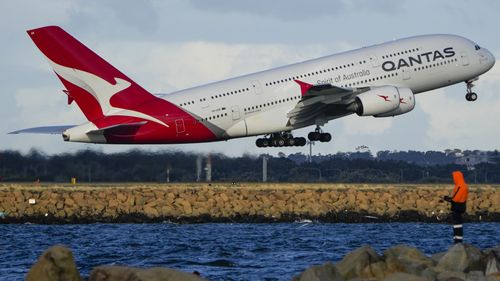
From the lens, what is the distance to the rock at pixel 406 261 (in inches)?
1051

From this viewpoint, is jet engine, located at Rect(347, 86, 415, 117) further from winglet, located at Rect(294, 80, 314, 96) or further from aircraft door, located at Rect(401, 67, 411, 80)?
winglet, located at Rect(294, 80, 314, 96)

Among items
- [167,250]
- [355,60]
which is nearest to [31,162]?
[355,60]

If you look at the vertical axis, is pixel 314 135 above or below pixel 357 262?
above

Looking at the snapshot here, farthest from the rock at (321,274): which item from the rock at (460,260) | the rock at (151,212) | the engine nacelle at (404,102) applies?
the engine nacelle at (404,102)

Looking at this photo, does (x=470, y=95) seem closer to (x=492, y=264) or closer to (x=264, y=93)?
(x=264, y=93)

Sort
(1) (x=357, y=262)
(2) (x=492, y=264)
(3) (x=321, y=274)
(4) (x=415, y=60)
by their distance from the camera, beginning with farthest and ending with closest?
(4) (x=415, y=60)
(2) (x=492, y=264)
(1) (x=357, y=262)
(3) (x=321, y=274)

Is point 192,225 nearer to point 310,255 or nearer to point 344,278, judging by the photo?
point 310,255

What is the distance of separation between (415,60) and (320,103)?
17.4 feet

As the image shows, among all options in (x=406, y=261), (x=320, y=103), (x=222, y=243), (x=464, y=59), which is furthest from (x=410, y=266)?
(x=464, y=59)

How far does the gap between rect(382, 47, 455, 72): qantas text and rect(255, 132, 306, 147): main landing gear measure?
236 inches

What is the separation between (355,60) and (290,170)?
16994 millimetres

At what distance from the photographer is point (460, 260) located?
27.4 meters

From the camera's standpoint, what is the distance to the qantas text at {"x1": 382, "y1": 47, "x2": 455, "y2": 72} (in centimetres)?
5834

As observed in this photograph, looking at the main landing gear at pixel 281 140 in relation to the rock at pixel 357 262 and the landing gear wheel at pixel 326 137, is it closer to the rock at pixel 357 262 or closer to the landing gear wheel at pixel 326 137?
the landing gear wheel at pixel 326 137
